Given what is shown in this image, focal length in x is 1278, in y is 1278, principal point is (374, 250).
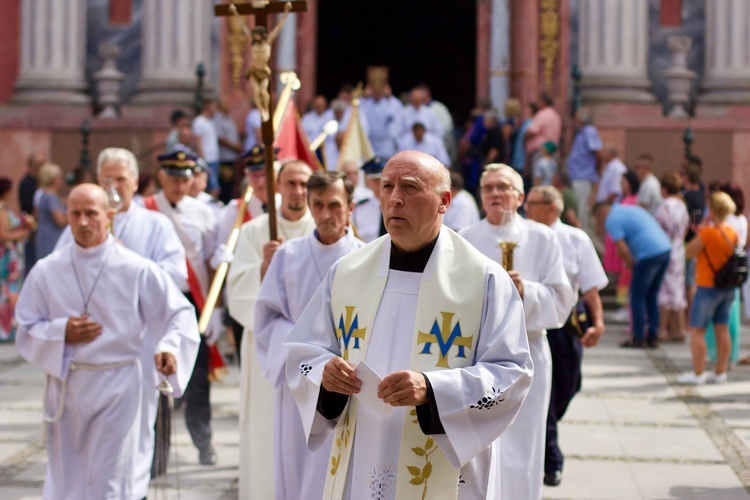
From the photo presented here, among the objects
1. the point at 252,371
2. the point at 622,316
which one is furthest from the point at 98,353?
the point at 622,316

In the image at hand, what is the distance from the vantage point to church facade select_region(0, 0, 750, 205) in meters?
18.7

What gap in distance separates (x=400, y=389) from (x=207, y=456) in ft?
14.5

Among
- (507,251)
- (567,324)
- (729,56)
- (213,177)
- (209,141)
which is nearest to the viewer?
(507,251)

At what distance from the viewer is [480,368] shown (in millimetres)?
4355

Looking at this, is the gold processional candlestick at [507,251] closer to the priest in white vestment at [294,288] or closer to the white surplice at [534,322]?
the white surplice at [534,322]

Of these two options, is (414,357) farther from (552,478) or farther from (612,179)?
(612,179)

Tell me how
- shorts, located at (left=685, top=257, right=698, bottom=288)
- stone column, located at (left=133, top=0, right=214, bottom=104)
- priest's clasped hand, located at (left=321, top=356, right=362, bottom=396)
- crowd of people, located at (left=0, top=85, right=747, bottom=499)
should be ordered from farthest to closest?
stone column, located at (left=133, top=0, right=214, bottom=104) → shorts, located at (left=685, top=257, right=698, bottom=288) → crowd of people, located at (left=0, top=85, right=747, bottom=499) → priest's clasped hand, located at (left=321, top=356, right=362, bottom=396)

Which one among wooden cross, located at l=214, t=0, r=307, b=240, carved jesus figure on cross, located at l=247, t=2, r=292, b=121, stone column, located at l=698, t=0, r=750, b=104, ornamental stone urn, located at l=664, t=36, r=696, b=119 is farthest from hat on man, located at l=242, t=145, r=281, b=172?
stone column, located at l=698, t=0, r=750, b=104

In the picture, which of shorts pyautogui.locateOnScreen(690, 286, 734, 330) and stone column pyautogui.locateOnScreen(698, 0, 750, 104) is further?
stone column pyautogui.locateOnScreen(698, 0, 750, 104)

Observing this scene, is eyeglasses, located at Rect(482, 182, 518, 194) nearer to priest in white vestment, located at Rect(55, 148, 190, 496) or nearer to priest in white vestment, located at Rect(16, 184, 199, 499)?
priest in white vestment, located at Rect(16, 184, 199, 499)

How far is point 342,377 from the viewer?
427cm

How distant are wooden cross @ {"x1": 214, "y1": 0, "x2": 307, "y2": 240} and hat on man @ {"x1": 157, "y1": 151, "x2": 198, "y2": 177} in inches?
78.7

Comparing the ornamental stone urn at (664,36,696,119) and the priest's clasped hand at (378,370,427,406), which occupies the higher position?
the ornamental stone urn at (664,36,696,119)

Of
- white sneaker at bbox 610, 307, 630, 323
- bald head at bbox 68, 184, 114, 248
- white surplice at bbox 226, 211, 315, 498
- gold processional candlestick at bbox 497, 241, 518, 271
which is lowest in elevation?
white sneaker at bbox 610, 307, 630, 323
